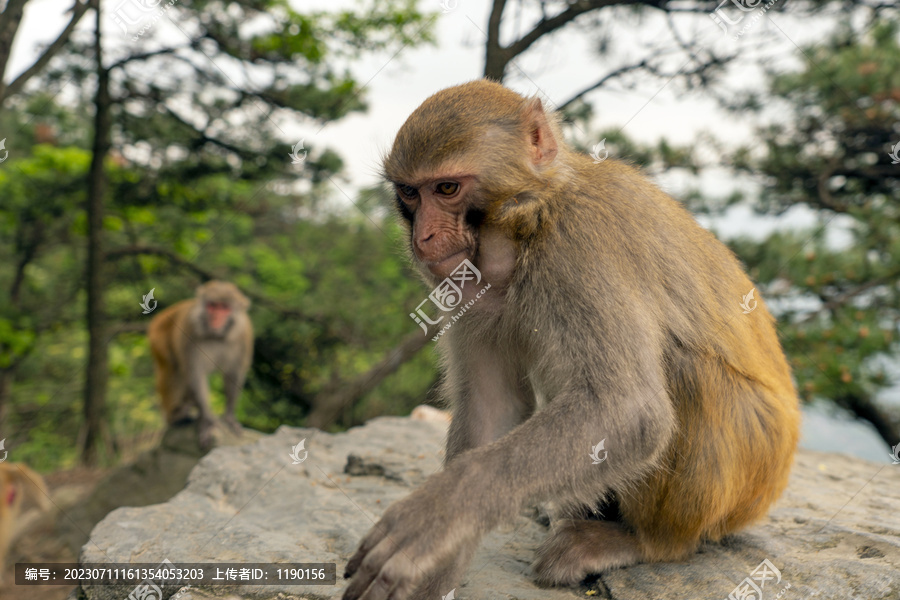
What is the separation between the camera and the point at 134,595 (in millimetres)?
3348

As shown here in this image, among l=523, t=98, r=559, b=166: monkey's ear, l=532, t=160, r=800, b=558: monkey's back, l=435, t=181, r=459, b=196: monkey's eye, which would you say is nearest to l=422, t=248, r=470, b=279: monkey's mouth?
l=435, t=181, r=459, b=196: monkey's eye

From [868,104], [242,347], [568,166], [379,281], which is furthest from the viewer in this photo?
[379,281]

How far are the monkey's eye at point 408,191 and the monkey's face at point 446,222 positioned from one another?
4 centimetres

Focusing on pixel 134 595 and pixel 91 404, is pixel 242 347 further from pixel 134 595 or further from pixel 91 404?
pixel 134 595

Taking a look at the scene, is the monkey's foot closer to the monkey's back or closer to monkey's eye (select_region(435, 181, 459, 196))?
the monkey's back

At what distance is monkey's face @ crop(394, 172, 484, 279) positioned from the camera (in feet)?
9.55

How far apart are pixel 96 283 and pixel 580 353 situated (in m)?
9.81

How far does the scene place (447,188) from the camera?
2969mm

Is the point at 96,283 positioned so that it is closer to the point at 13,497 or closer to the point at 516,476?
the point at 13,497

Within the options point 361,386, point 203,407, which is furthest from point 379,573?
point 361,386

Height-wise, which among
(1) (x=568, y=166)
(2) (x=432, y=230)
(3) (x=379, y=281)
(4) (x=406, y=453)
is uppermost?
(3) (x=379, y=281)

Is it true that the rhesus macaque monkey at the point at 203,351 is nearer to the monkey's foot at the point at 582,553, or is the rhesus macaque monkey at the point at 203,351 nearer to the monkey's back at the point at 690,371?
the monkey's foot at the point at 582,553

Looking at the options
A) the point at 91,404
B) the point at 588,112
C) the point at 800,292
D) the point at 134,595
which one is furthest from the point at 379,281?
the point at 134,595

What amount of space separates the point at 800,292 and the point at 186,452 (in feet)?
24.6
